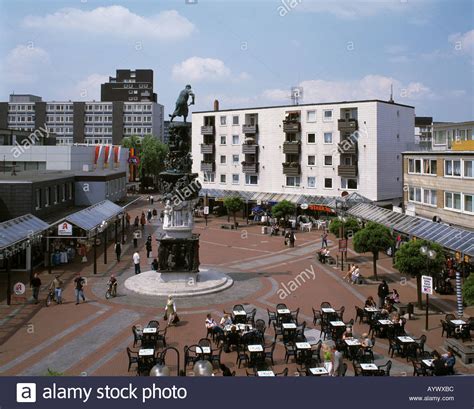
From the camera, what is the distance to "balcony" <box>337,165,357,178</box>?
2240 inches

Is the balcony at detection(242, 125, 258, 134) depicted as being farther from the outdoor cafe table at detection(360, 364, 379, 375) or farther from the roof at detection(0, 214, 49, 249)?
the outdoor cafe table at detection(360, 364, 379, 375)

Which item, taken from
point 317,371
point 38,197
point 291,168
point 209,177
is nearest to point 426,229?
point 317,371

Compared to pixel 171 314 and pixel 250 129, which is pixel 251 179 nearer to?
pixel 250 129

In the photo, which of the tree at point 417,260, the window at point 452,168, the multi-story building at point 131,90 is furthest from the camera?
the multi-story building at point 131,90

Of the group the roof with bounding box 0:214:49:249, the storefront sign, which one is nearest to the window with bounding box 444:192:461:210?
the storefront sign

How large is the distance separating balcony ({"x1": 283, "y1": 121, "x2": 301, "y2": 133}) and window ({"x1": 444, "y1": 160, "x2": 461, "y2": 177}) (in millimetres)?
23191

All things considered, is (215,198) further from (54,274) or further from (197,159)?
(54,274)

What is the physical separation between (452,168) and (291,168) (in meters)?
24.6

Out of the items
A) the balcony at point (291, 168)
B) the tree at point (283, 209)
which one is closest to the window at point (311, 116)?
the balcony at point (291, 168)

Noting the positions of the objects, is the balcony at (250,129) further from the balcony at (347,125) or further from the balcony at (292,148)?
the balcony at (347,125)

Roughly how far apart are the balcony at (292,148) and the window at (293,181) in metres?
3.22

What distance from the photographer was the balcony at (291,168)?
61938mm
